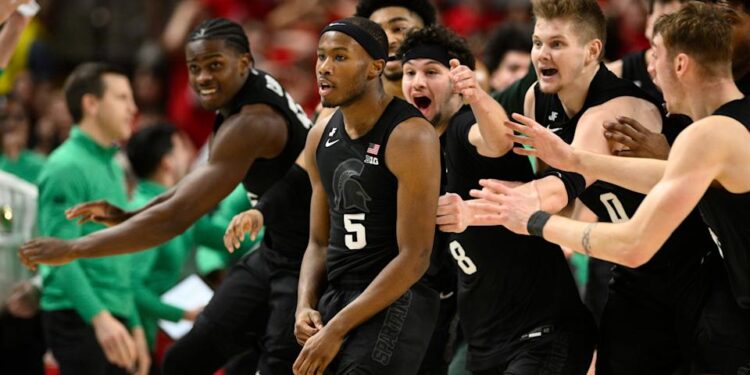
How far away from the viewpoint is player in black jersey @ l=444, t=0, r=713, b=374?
5484 mm

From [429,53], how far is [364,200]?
1164mm

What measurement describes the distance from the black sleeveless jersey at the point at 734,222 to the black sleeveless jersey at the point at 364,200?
1358 millimetres

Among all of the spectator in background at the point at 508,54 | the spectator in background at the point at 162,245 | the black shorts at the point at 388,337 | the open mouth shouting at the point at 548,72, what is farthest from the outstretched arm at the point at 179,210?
the spectator in background at the point at 508,54

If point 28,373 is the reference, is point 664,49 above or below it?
above

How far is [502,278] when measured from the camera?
566 cm

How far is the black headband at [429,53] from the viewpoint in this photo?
6188mm

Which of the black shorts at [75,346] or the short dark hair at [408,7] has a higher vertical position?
the short dark hair at [408,7]

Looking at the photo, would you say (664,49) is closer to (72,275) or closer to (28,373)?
(72,275)

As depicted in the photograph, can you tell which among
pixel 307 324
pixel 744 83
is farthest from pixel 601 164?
pixel 307 324

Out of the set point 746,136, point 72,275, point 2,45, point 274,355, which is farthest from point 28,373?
point 746,136

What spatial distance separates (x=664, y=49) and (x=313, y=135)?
173 centimetres

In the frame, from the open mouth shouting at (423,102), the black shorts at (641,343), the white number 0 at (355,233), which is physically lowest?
the black shorts at (641,343)

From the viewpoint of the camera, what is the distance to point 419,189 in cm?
520

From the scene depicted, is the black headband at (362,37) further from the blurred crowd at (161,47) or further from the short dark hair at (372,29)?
the blurred crowd at (161,47)
